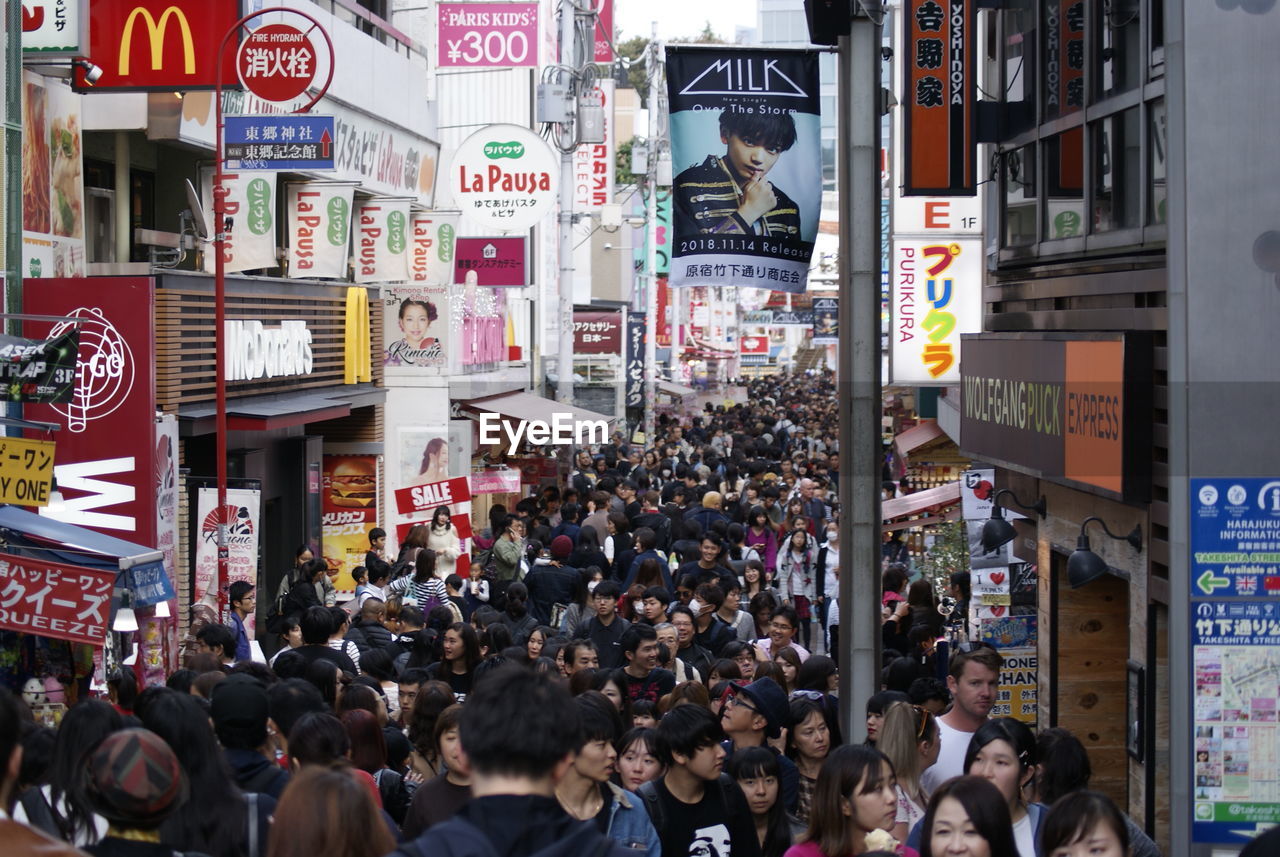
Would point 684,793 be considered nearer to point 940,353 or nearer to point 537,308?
point 940,353

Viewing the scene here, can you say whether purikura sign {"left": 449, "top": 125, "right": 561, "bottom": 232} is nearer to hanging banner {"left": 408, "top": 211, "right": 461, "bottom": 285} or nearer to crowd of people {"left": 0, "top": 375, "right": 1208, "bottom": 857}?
hanging banner {"left": 408, "top": 211, "right": 461, "bottom": 285}

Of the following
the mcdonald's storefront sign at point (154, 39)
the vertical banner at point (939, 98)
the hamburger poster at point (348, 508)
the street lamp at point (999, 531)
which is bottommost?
the hamburger poster at point (348, 508)

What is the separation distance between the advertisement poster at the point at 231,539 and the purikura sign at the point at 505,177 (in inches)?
410

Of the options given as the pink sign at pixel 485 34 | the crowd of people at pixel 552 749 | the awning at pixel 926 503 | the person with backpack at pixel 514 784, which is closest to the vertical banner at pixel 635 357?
the pink sign at pixel 485 34

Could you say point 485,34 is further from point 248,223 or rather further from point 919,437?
point 248,223

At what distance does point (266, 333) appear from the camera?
1889cm

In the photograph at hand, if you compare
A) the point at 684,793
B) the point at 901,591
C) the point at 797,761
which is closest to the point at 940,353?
the point at 901,591

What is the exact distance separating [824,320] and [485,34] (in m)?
58.9

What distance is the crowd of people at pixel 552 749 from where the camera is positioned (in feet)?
13.8

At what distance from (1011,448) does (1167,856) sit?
332 cm

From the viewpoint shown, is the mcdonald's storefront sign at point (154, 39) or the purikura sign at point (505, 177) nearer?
the mcdonald's storefront sign at point (154, 39)

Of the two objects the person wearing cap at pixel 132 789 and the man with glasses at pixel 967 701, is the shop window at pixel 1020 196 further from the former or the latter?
the person wearing cap at pixel 132 789

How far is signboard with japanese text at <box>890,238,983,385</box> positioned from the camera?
16.5 m

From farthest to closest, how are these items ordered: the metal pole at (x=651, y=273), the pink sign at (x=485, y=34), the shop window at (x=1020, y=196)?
1. the metal pole at (x=651, y=273)
2. the pink sign at (x=485, y=34)
3. the shop window at (x=1020, y=196)
